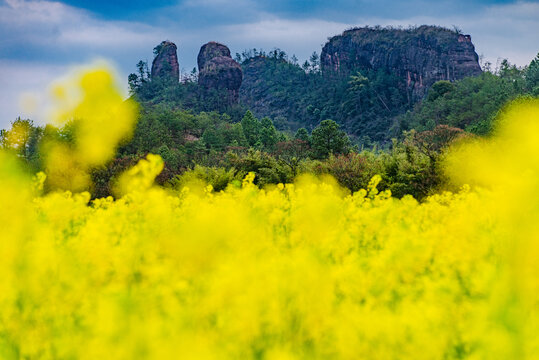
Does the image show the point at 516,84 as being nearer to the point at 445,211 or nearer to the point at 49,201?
the point at 445,211

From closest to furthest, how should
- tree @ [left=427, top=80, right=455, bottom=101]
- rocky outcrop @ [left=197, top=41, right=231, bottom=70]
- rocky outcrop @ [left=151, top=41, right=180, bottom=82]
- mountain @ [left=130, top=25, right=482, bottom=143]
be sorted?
tree @ [left=427, top=80, right=455, bottom=101] < mountain @ [left=130, top=25, right=482, bottom=143] < rocky outcrop @ [left=197, top=41, right=231, bottom=70] < rocky outcrop @ [left=151, top=41, right=180, bottom=82]

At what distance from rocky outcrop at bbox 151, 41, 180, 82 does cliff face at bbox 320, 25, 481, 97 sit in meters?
26.9

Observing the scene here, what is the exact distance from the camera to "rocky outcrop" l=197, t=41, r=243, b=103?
70.9 metres

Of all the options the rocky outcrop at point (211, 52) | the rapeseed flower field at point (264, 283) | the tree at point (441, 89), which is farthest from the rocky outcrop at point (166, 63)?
the rapeseed flower field at point (264, 283)

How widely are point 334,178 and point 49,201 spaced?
11.5 m

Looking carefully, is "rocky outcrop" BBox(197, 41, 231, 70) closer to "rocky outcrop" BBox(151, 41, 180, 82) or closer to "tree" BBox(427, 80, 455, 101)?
"rocky outcrop" BBox(151, 41, 180, 82)

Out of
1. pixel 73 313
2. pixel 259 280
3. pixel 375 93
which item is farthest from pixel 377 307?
pixel 375 93

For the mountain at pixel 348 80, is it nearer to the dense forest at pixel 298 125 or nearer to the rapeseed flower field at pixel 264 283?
the dense forest at pixel 298 125

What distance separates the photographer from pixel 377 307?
4305 mm

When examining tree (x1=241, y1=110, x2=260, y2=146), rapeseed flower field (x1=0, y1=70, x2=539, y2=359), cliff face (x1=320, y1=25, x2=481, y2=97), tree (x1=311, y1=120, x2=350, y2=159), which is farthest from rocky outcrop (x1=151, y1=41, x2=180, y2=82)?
rapeseed flower field (x1=0, y1=70, x2=539, y2=359)

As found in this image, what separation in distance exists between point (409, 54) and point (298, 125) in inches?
802

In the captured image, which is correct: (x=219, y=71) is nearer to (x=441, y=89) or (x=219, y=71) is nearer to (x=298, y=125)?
(x=298, y=125)

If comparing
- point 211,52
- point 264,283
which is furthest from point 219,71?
point 264,283

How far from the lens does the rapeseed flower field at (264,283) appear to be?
3992mm
